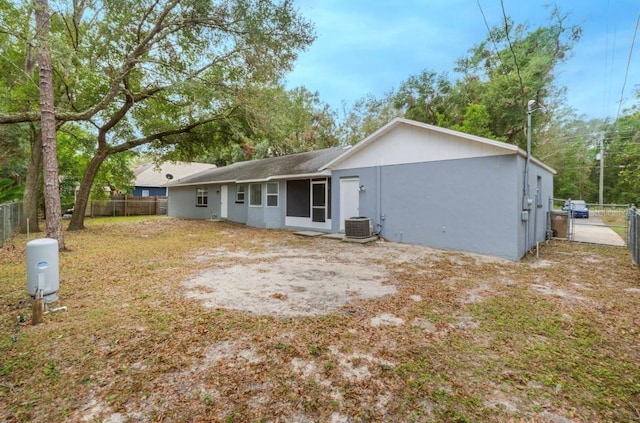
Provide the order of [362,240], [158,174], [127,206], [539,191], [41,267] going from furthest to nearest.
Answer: [158,174] < [127,206] < [539,191] < [362,240] < [41,267]

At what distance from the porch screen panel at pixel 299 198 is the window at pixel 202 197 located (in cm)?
793

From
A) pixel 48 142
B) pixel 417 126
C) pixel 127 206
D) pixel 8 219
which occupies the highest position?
pixel 417 126

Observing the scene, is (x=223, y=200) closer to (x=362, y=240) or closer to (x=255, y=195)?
(x=255, y=195)

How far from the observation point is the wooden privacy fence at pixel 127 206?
831 inches

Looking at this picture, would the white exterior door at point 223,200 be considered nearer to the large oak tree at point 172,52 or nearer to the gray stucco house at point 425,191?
the gray stucco house at point 425,191

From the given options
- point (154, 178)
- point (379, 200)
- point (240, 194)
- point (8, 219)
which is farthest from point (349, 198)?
point (154, 178)

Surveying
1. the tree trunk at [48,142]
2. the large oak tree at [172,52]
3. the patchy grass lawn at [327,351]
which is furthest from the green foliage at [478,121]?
the tree trunk at [48,142]

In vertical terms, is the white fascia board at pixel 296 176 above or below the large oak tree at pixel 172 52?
below

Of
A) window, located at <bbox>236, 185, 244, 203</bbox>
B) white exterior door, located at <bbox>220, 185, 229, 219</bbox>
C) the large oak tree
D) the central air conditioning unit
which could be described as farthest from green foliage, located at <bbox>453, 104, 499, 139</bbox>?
white exterior door, located at <bbox>220, 185, 229, 219</bbox>

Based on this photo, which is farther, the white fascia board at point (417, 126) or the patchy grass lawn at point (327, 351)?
the white fascia board at point (417, 126)

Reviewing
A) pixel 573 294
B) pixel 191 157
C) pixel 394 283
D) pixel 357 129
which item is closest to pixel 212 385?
pixel 394 283

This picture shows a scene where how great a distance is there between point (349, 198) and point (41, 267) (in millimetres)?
8606

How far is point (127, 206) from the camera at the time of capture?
2277cm

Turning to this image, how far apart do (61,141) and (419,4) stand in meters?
19.7
